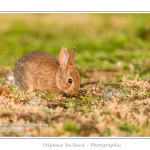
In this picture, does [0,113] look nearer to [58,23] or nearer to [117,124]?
[117,124]

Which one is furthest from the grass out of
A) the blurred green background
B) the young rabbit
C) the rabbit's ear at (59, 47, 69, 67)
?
the rabbit's ear at (59, 47, 69, 67)

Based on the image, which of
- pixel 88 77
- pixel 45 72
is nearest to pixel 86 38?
pixel 88 77

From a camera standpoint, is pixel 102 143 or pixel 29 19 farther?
pixel 29 19

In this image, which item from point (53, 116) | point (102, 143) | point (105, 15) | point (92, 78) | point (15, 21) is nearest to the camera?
point (102, 143)

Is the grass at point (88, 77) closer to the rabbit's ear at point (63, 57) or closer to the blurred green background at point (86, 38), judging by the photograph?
the blurred green background at point (86, 38)

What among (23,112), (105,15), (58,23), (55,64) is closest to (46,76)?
(55,64)

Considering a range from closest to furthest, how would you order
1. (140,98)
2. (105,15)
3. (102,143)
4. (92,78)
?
(102,143) → (140,98) → (92,78) → (105,15)

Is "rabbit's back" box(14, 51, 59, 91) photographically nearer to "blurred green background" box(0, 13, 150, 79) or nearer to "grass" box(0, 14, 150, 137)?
"grass" box(0, 14, 150, 137)

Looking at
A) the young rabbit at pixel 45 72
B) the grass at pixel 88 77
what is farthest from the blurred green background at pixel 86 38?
the young rabbit at pixel 45 72
